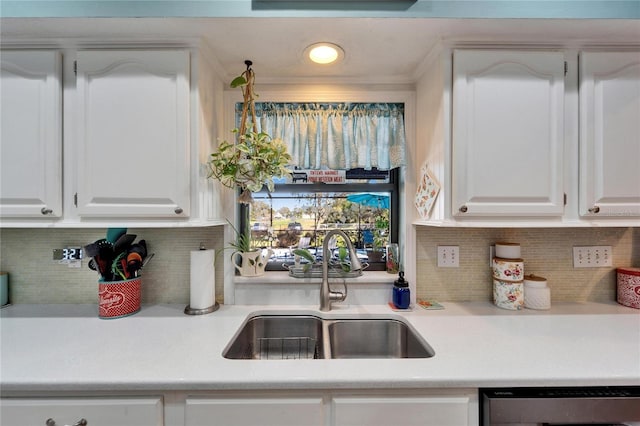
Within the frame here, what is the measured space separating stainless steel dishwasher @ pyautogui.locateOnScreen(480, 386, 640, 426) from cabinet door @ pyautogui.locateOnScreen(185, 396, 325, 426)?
1.87 ft

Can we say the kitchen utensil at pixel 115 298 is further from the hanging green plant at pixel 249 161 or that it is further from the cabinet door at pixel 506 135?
the cabinet door at pixel 506 135

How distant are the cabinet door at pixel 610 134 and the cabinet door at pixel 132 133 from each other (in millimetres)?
1761

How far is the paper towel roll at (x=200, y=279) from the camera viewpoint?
4.51ft

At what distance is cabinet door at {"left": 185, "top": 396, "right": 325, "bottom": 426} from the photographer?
2.90 feet

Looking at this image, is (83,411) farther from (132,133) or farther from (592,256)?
(592,256)

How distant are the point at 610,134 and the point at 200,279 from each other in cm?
199

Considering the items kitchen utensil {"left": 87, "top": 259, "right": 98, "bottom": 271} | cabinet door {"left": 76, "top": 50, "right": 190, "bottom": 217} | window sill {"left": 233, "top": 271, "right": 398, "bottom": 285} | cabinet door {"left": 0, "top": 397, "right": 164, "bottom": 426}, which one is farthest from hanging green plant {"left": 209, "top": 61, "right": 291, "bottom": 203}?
cabinet door {"left": 0, "top": 397, "right": 164, "bottom": 426}

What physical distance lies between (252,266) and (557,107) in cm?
164

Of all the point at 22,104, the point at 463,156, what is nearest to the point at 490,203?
the point at 463,156

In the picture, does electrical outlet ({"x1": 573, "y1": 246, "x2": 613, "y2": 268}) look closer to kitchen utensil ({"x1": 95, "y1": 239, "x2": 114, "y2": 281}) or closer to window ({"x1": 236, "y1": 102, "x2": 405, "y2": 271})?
window ({"x1": 236, "y1": 102, "x2": 405, "y2": 271})

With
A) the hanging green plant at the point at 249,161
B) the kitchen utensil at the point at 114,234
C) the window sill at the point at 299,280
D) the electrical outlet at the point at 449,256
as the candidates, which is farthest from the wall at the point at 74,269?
the electrical outlet at the point at 449,256

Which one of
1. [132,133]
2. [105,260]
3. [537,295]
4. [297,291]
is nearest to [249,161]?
[132,133]

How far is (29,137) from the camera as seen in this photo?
119 centimetres

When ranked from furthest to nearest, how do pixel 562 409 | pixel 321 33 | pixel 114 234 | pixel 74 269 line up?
pixel 74 269 < pixel 114 234 < pixel 321 33 < pixel 562 409
